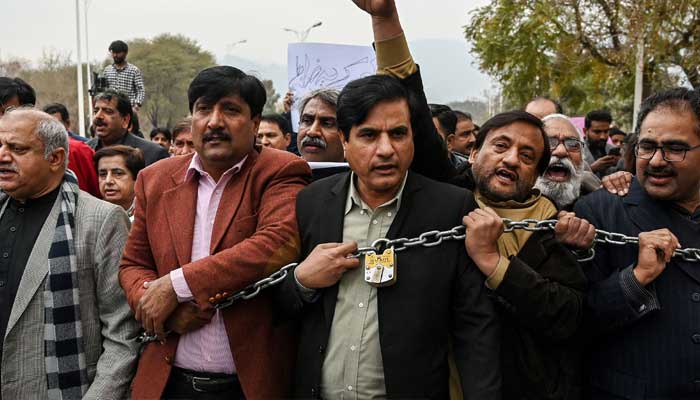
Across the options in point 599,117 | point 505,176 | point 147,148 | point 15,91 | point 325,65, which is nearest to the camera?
point 505,176

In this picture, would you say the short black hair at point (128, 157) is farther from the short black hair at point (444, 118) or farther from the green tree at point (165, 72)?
the green tree at point (165, 72)

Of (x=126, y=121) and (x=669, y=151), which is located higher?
(x=669, y=151)

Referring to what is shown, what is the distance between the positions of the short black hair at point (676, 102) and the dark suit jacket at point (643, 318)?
37 centimetres

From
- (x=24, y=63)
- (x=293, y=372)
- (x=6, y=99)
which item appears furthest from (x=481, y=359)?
(x=24, y=63)

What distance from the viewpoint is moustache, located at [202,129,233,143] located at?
2933mm

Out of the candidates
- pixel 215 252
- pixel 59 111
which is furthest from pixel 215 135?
pixel 59 111

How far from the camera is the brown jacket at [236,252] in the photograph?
275cm

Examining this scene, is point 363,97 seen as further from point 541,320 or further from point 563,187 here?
point 563,187

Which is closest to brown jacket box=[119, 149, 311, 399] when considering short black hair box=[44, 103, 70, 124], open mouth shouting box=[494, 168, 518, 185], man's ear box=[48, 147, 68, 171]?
man's ear box=[48, 147, 68, 171]

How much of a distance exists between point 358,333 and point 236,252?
0.60 metres

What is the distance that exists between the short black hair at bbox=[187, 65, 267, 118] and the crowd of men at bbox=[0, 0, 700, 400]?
0.5 inches

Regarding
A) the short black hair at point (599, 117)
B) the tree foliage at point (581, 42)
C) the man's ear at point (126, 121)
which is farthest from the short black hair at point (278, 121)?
the tree foliage at point (581, 42)

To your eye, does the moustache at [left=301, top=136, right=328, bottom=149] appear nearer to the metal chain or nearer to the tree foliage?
the metal chain

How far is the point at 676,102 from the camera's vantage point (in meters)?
2.95
